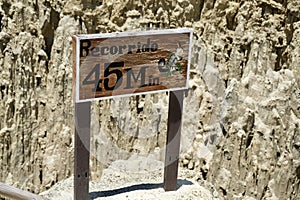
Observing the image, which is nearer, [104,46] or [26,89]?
[104,46]

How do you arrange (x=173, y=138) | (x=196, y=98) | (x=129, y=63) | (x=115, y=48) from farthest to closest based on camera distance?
1. (x=196, y=98)
2. (x=173, y=138)
3. (x=129, y=63)
4. (x=115, y=48)

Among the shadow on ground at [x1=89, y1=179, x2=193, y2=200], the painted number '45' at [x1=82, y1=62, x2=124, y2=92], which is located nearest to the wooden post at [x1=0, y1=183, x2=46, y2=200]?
the painted number '45' at [x1=82, y1=62, x2=124, y2=92]

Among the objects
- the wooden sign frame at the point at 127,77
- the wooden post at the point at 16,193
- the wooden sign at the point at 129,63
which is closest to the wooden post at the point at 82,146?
the wooden sign frame at the point at 127,77

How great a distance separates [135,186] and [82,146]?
3.38ft

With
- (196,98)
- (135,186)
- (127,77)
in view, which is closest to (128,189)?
(135,186)

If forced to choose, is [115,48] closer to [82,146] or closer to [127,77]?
[127,77]

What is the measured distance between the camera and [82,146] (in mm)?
4859

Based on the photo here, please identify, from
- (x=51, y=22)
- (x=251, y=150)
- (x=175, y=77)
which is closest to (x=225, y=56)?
(x=251, y=150)

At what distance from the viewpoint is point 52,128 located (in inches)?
266

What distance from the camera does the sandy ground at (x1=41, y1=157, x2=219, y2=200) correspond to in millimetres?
5426

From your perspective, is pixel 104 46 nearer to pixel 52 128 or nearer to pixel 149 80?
pixel 149 80

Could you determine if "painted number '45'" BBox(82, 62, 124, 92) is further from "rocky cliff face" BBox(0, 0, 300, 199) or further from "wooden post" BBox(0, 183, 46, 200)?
"rocky cliff face" BBox(0, 0, 300, 199)

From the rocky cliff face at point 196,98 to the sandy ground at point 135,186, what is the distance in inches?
13.0

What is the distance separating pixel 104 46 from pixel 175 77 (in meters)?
0.87
